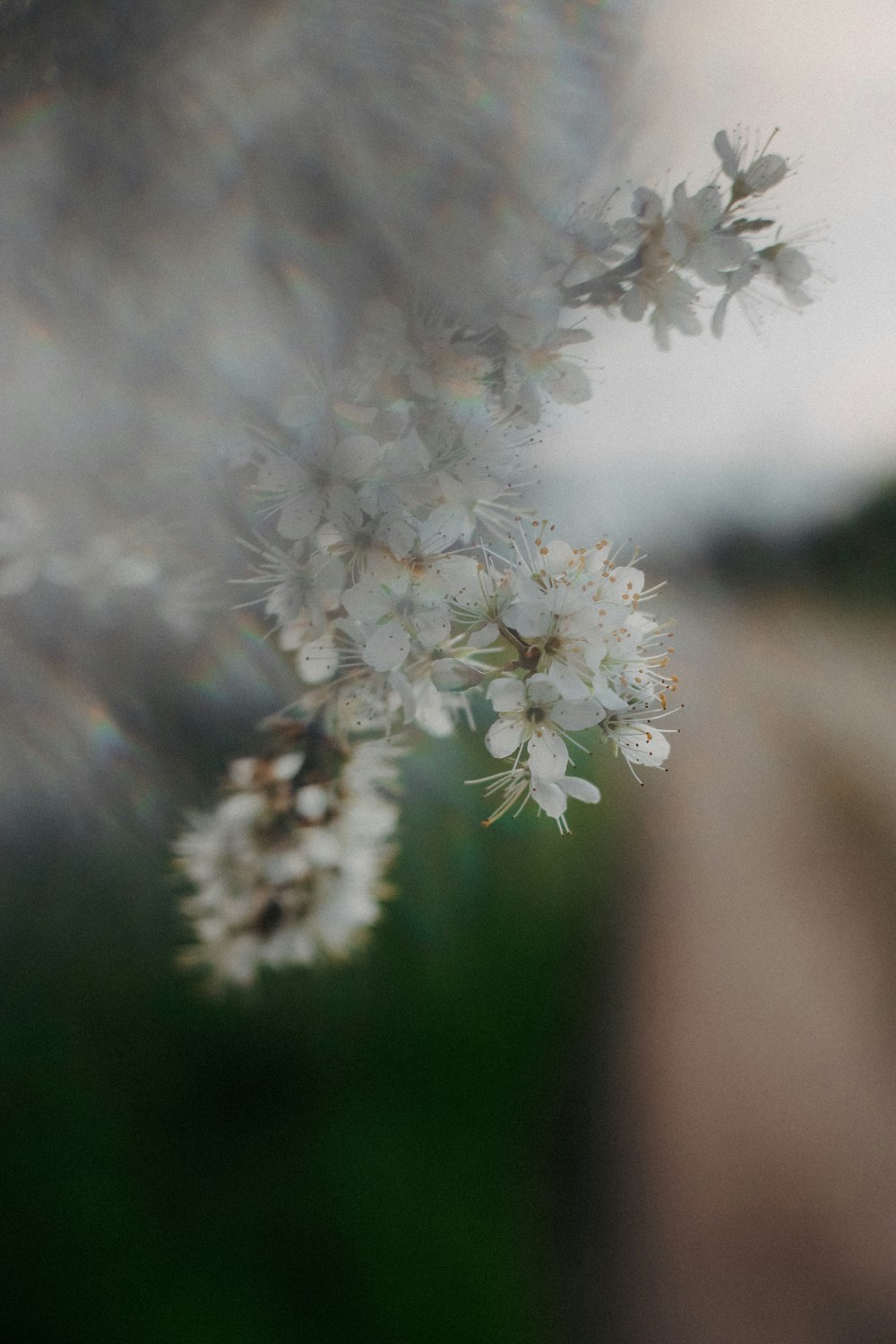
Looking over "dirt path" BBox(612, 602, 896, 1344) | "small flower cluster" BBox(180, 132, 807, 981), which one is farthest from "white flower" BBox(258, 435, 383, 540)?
"dirt path" BBox(612, 602, 896, 1344)

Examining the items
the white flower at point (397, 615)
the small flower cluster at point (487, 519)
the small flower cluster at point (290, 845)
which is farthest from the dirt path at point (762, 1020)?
the white flower at point (397, 615)

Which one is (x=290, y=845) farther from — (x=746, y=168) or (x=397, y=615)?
(x=746, y=168)

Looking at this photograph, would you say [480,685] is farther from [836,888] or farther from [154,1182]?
[836,888]

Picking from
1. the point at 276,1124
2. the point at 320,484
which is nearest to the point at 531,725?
the point at 320,484

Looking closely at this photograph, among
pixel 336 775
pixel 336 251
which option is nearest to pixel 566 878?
pixel 336 775

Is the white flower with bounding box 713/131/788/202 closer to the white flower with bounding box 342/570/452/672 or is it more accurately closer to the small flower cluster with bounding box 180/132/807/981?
the small flower cluster with bounding box 180/132/807/981
